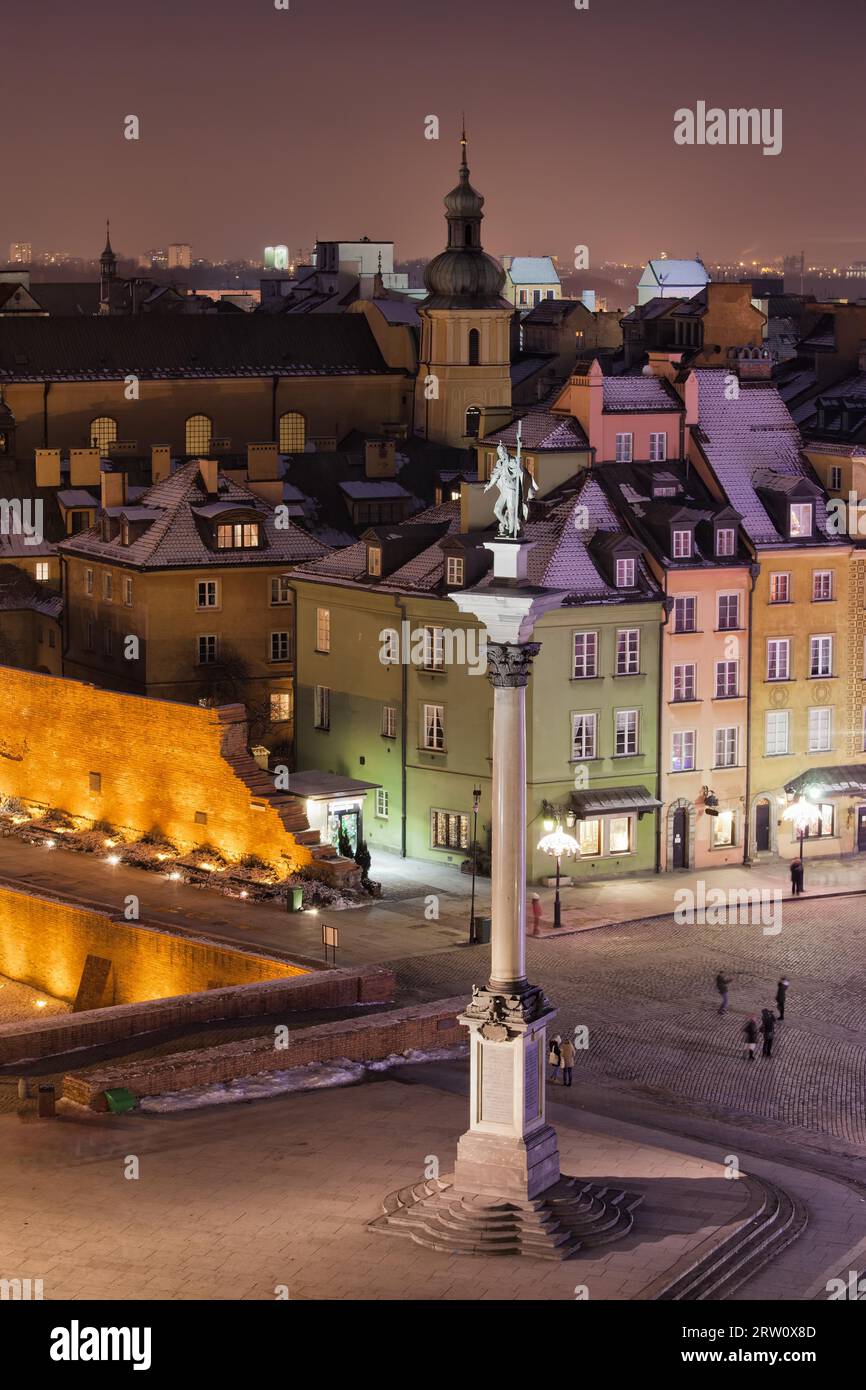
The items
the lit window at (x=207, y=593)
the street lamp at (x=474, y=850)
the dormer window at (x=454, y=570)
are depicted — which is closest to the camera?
the street lamp at (x=474, y=850)

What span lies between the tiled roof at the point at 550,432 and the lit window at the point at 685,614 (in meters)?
4.54

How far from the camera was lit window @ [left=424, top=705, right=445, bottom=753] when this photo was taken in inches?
2763

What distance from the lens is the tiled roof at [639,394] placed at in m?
72.4

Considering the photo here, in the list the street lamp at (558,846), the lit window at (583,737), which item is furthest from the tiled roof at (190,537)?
the street lamp at (558,846)

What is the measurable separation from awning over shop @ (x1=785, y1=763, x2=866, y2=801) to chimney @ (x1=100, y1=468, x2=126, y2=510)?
23.1 metres

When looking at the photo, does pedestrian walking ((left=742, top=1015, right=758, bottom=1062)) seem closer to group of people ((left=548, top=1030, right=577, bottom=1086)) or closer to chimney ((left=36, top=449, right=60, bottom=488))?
group of people ((left=548, top=1030, right=577, bottom=1086))

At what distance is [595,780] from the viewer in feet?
227

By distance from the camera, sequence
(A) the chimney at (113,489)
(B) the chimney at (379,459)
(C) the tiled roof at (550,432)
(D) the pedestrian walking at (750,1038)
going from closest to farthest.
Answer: (D) the pedestrian walking at (750,1038) → (C) the tiled roof at (550,432) → (A) the chimney at (113,489) → (B) the chimney at (379,459)

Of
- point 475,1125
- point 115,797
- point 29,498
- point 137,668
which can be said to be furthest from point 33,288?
point 475,1125

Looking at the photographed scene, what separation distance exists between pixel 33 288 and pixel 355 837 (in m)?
106

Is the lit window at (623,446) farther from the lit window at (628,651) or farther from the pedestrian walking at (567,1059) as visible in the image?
the pedestrian walking at (567,1059)

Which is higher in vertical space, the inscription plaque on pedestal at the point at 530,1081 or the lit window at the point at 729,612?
the lit window at the point at 729,612

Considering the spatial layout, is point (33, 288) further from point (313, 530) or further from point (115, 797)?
point (115, 797)

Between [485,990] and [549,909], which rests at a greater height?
[485,990]
